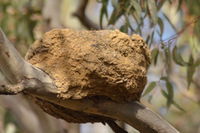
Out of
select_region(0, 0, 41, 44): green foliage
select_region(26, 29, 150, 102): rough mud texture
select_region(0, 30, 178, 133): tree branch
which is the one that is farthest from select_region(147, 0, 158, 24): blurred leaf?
select_region(0, 0, 41, 44): green foliage

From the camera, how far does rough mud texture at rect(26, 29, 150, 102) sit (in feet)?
5.31

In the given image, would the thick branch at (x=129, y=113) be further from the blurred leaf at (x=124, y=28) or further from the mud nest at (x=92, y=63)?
the blurred leaf at (x=124, y=28)

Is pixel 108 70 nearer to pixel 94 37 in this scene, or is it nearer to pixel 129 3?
pixel 94 37

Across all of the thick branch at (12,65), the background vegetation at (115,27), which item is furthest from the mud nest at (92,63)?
the background vegetation at (115,27)

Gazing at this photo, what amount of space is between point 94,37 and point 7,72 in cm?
33

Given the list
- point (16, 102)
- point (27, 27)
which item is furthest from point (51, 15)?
point (16, 102)

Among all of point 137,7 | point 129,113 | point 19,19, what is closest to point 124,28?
point 137,7

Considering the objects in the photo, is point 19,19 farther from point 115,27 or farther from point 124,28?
point 124,28

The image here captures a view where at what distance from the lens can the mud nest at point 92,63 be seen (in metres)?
1.62

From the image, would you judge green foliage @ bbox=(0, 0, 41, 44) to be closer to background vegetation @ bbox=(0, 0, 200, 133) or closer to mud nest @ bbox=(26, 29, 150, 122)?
background vegetation @ bbox=(0, 0, 200, 133)

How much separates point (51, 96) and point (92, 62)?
0.17 m

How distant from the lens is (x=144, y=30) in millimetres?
2691

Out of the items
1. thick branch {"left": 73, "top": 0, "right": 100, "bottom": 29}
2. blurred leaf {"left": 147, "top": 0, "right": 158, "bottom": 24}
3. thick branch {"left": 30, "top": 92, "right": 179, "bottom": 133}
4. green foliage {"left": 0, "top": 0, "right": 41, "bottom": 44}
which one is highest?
blurred leaf {"left": 147, "top": 0, "right": 158, "bottom": 24}

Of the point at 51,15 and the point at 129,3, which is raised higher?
the point at 129,3
